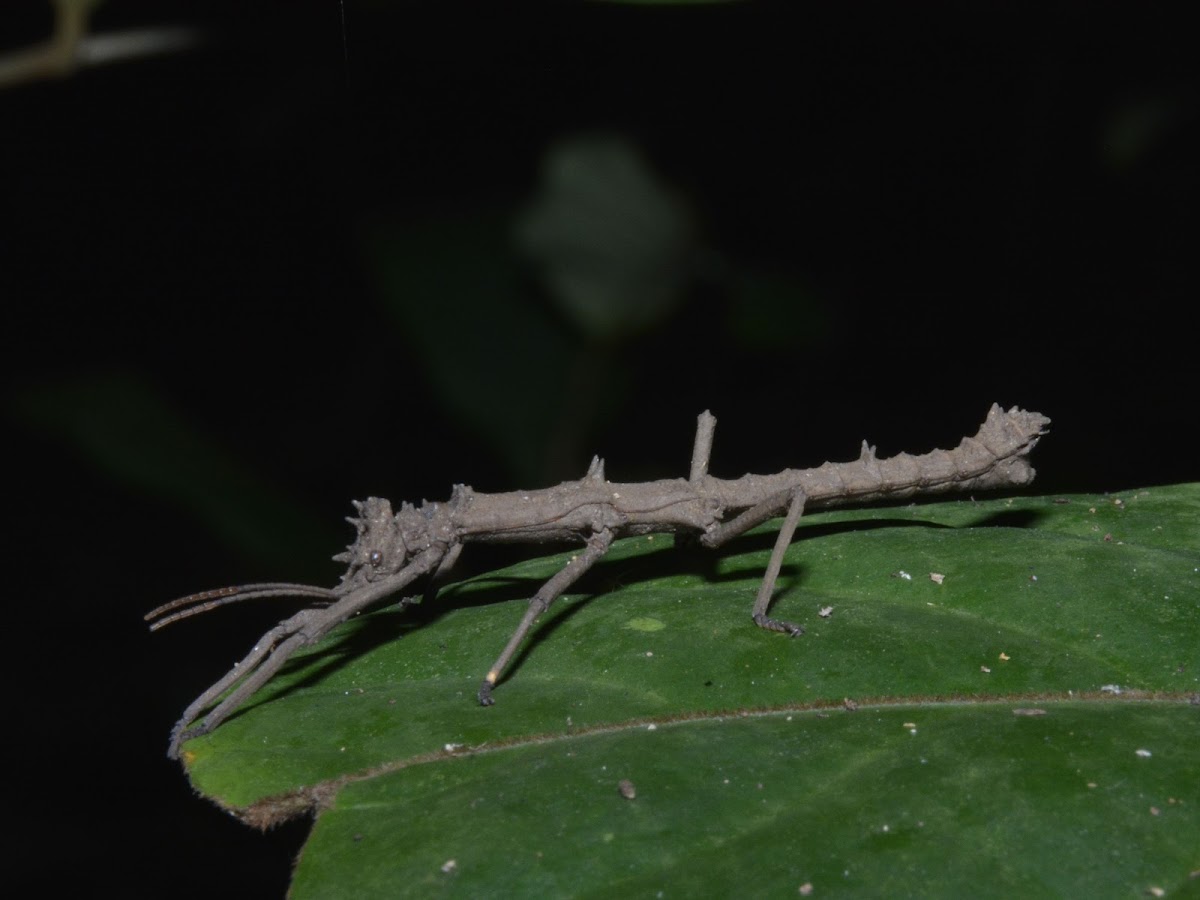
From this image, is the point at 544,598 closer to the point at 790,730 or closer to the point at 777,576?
the point at 777,576

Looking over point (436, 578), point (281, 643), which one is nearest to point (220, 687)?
point (281, 643)

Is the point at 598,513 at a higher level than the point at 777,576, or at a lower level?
higher

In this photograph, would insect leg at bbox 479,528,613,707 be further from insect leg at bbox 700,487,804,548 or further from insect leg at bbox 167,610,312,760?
insect leg at bbox 167,610,312,760

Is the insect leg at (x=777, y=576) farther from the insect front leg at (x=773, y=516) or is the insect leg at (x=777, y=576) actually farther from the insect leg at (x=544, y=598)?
the insect leg at (x=544, y=598)

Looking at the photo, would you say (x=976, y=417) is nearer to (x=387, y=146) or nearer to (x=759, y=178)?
(x=759, y=178)

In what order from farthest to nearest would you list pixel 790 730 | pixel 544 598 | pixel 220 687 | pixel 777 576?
pixel 777 576 < pixel 544 598 < pixel 220 687 < pixel 790 730

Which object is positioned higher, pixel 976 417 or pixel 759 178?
pixel 759 178

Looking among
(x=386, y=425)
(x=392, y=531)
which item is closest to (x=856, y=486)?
(x=392, y=531)
